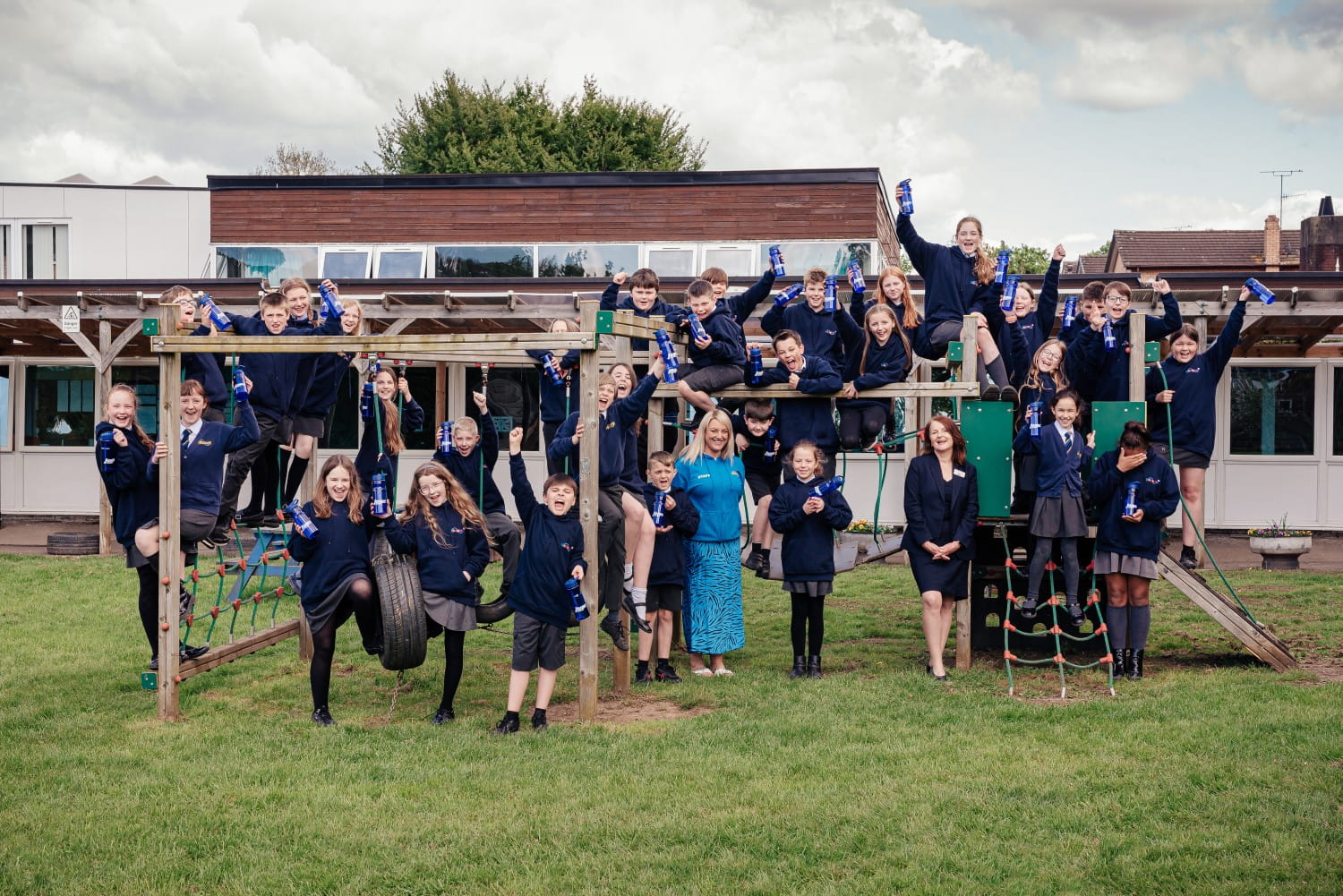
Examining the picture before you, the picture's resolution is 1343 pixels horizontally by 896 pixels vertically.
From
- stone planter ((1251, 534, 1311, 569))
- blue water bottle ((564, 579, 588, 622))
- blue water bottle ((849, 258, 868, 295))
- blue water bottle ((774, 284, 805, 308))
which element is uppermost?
blue water bottle ((849, 258, 868, 295))

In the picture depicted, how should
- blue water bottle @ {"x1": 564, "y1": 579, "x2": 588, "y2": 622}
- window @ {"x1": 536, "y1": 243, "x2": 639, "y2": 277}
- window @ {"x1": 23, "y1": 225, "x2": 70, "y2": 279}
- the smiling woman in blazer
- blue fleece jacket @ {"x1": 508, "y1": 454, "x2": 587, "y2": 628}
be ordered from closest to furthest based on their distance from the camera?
blue water bottle @ {"x1": 564, "y1": 579, "x2": 588, "y2": 622}, blue fleece jacket @ {"x1": 508, "y1": 454, "x2": 587, "y2": 628}, the smiling woman in blazer, window @ {"x1": 536, "y1": 243, "x2": 639, "y2": 277}, window @ {"x1": 23, "y1": 225, "x2": 70, "y2": 279}

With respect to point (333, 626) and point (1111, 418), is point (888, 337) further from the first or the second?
point (333, 626)

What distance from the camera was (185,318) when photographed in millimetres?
8125

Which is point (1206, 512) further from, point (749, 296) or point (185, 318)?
point (185, 318)

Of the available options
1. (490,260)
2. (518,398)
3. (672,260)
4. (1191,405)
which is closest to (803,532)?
(1191,405)

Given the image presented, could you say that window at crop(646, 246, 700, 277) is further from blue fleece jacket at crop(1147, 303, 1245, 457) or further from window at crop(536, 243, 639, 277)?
blue fleece jacket at crop(1147, 303, 1245, 457)

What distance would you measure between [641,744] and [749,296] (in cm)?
369

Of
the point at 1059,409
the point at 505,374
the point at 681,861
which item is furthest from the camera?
the point at 505,374

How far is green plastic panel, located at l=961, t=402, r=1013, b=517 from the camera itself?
894cm

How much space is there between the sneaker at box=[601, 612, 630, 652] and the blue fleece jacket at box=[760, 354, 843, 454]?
1.91 metres

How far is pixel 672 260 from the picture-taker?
1967 centimetres

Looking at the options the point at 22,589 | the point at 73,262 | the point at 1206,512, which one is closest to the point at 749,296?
the point at 22,589

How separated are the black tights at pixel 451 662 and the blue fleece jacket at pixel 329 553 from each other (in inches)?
26.1

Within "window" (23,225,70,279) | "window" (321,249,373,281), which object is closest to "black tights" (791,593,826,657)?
"window" (321,249,373,281)
